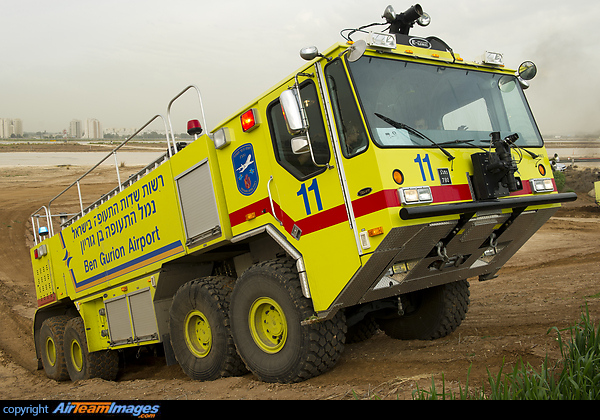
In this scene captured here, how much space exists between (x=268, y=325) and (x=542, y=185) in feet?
9.64

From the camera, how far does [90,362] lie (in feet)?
26.3

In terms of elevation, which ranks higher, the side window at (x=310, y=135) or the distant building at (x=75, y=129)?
the distant building at (x=75, y=129)

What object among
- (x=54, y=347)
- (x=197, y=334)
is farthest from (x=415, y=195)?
(x=54, y=347)

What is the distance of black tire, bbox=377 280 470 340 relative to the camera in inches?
235

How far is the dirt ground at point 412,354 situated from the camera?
422 cm

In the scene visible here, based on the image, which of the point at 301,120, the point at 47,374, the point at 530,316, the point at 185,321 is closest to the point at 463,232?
the point at 301,120

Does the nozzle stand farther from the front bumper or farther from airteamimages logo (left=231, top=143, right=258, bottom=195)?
the front bumper

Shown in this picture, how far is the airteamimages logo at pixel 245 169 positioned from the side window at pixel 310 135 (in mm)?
367

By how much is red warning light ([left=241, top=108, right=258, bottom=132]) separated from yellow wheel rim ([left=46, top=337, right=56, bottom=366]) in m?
6.22

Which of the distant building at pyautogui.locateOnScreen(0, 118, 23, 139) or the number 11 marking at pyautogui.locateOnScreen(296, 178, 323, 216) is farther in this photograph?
the distant building at pyautogui.locateOnScreen(0, 118, 23, 139)

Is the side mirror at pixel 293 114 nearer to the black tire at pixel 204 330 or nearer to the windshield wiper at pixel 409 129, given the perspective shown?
the windshield wiper at pixel 409 129

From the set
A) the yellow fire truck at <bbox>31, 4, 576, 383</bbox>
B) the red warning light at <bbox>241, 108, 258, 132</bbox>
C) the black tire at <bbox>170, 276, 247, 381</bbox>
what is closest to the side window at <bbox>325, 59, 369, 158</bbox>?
the yellow fire truck at <bbox>31, 4, 576, 383</bbox>
